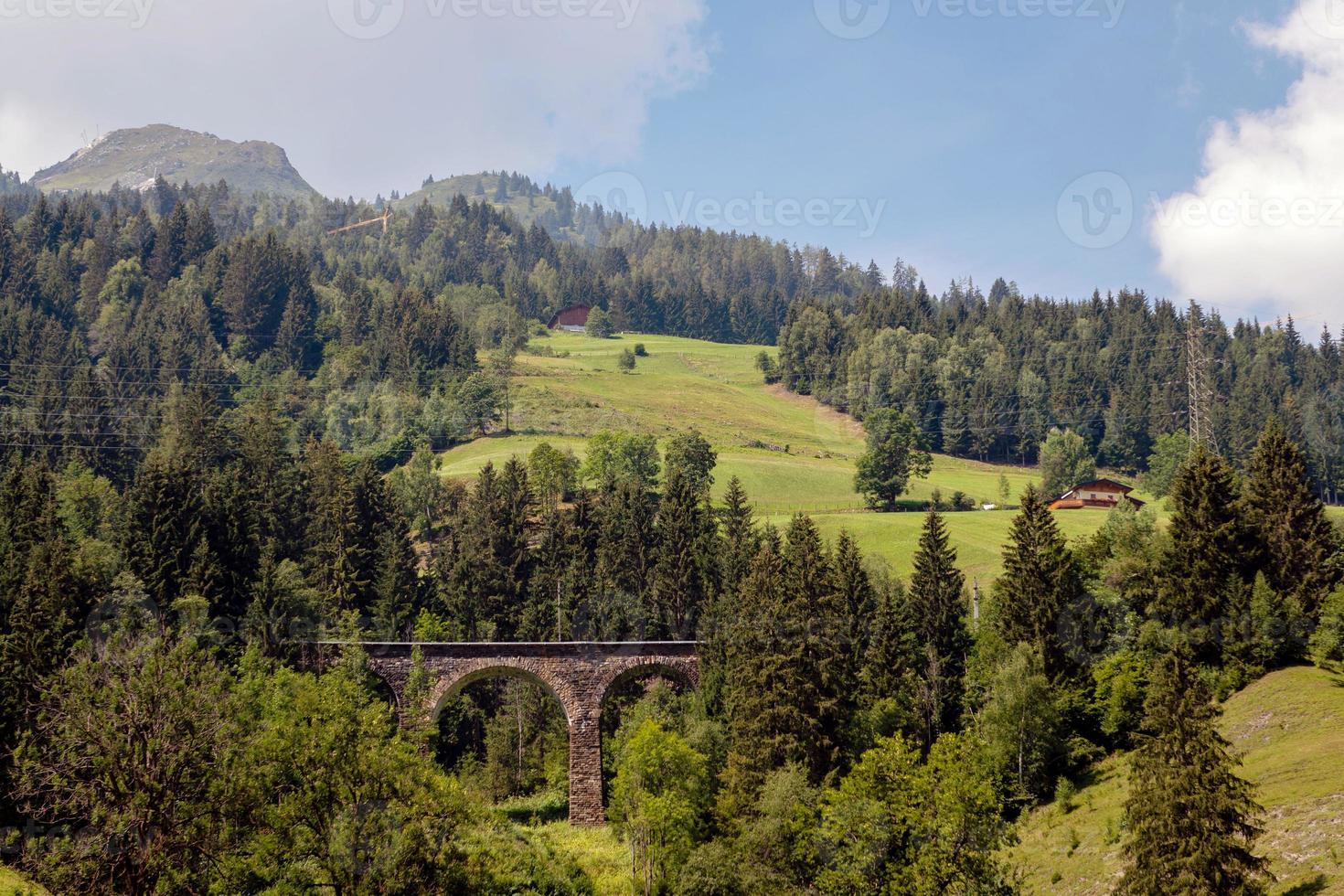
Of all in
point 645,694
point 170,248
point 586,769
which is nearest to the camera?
point 586,769

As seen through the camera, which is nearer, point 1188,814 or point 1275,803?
point 1188,814

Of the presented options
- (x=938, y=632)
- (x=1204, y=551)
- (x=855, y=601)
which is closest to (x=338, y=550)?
(x=855, y=601)

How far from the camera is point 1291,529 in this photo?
5338 cm

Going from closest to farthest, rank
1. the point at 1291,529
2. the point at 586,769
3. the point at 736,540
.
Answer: the point at 1291,529 < the point at 586,769 < the point at 736,540

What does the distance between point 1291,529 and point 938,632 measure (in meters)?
17.8

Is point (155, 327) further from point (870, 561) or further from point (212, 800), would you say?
point (212, 800)

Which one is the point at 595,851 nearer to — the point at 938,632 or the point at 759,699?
the point at 759,699

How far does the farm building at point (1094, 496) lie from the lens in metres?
107

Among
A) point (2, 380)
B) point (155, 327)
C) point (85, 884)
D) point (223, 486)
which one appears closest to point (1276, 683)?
point (85, 884)

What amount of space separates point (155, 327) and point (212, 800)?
5573 inches

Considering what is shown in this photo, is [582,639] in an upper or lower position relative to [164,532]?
lower

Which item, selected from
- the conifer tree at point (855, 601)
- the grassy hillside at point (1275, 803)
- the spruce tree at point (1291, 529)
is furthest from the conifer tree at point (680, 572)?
the spruce tree at point (1291, 529)

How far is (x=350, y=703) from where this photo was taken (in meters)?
36.0

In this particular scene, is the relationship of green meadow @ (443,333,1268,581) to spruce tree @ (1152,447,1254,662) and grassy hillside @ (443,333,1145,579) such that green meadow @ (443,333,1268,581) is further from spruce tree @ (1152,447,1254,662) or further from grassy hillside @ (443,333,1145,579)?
spruce tree @ (1152,447,1254,662)
